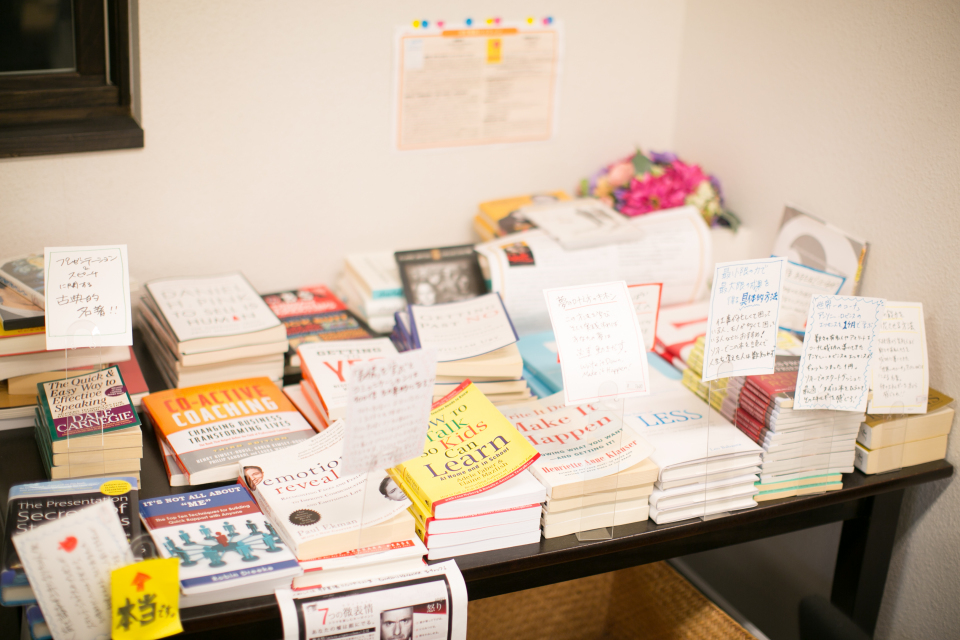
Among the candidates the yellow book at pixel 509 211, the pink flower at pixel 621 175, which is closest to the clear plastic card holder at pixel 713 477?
the yellow book at pixel 509 211

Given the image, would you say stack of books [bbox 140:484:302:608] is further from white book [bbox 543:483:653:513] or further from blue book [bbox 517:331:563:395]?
blue book [bbox 517:331:563:395]

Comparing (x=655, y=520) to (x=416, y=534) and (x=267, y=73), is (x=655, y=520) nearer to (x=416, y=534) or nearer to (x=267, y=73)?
(x=416, y=534)

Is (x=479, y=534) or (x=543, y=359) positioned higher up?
(x=543, y=359)

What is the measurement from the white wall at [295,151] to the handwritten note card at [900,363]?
38.0 inches

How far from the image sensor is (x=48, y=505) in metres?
1.19

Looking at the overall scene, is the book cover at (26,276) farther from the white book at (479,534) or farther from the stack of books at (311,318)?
the white book at (479,534)

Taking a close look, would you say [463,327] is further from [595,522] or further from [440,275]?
[595,522]

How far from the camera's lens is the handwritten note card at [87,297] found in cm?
128

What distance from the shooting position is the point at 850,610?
1724mm

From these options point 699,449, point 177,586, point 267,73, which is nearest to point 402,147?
point 267,73

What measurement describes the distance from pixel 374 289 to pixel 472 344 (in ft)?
1.17

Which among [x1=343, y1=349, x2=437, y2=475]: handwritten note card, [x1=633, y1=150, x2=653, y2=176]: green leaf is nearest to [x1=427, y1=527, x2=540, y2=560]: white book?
[x1=343, y1=349, x2=437, y2=475]: handwritten note card

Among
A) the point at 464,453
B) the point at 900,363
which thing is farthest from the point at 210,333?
the point at 900,363

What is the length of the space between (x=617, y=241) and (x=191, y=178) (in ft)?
3.27
